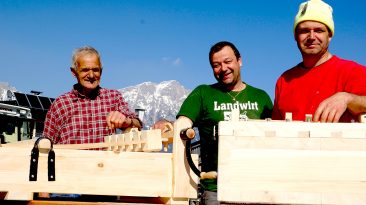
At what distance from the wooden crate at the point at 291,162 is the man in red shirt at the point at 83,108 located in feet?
7.48

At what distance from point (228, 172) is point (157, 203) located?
103 cm

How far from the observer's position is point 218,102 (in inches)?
195

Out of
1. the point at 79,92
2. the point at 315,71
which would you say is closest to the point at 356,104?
the point at 315,71

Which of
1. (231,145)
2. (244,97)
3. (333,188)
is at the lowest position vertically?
(333,188)

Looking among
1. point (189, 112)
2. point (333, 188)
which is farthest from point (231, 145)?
point (189, 112)

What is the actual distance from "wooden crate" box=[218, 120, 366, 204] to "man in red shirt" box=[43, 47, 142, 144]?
2281 mm

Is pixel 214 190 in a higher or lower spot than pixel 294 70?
lower

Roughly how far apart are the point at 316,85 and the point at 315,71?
0.16 meters

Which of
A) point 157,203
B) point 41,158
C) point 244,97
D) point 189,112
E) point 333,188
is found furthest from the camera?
point 244,97

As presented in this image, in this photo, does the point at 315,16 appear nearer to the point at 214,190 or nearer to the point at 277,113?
the point at 277,113

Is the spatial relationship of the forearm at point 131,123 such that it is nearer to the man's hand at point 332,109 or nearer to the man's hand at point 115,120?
the man's hand at point 115,120

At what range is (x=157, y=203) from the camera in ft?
11.4

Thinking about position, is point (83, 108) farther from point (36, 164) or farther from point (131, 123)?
point (36, 164)

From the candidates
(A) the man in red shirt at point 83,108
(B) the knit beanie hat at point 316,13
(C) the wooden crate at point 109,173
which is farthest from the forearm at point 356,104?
(A) the man in red shirt at point 83,108
